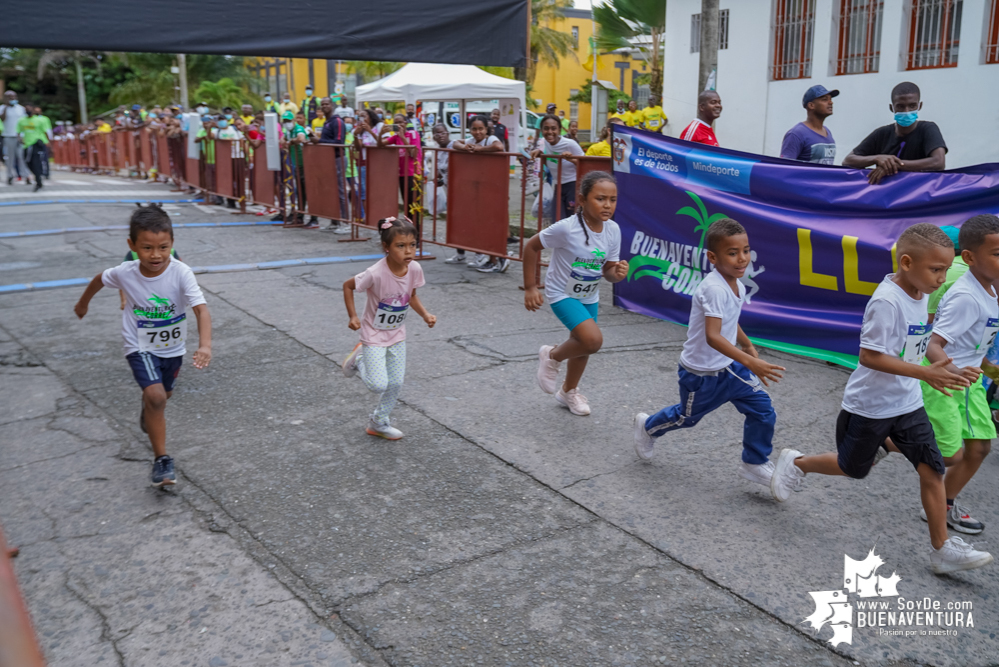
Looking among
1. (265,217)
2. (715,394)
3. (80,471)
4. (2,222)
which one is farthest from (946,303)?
(2,222)

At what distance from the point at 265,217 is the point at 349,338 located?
8.96 meters

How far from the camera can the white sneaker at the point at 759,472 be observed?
4160mm

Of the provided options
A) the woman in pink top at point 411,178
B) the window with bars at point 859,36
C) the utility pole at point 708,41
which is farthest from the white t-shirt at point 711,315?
the window with bars at point 859,36

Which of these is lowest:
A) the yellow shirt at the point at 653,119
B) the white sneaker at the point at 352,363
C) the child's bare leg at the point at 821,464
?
the child's bare leg at the point at 821,464

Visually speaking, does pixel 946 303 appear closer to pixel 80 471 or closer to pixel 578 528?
pixel 578 528

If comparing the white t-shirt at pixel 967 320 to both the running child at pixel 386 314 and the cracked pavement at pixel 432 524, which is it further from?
the running child at pixel 386 314

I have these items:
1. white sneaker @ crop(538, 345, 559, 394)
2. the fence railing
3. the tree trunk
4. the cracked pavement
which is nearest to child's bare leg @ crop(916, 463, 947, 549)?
the cracked pavement

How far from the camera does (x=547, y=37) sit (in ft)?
160

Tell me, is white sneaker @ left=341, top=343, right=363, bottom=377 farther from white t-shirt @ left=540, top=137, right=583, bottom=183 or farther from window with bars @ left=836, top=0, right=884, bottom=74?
window with bars @ left=836, top=0, right=884, bottom=74

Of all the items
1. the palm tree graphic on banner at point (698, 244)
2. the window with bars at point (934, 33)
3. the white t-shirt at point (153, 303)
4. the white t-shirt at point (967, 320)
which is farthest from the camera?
the window with bars at point (934, 33)

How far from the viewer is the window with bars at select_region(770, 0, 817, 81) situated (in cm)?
1834

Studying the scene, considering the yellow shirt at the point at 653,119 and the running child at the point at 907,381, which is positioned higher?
the yellow shirt at the point at 653,119

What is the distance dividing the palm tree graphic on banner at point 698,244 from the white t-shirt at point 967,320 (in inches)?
129

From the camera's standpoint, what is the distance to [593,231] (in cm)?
521
